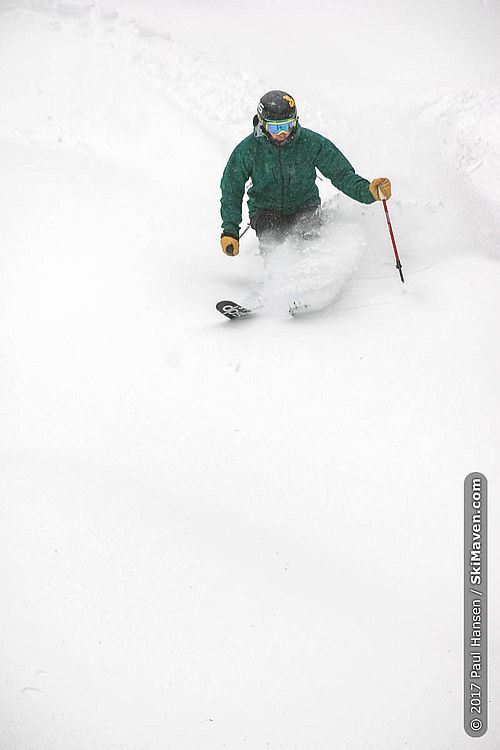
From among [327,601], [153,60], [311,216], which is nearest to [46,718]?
[327,601]

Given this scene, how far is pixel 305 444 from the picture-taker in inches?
117

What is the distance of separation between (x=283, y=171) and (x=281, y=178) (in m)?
0.05

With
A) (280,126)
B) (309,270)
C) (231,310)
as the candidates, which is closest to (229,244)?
(231,310)

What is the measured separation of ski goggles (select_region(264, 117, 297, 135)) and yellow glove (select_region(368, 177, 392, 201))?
61 cm

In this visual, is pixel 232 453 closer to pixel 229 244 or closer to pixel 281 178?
pixel 229 244

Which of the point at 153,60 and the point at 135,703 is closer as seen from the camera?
the point at 135,703

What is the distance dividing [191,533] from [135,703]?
709 millimetres

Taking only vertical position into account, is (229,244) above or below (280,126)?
below

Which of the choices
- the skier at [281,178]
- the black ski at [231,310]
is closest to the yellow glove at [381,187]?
the skier at [281,178]

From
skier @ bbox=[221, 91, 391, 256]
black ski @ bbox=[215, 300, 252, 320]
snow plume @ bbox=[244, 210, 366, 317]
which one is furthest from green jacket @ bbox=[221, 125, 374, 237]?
black ski @ bbox=[215, 300, 252, 320]

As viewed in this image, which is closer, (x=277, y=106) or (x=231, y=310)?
(x=277, y=106)

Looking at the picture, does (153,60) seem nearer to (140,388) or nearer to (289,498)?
(140,388)

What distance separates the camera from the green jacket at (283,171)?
3783 mm

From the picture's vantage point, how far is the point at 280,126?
11.7ft
